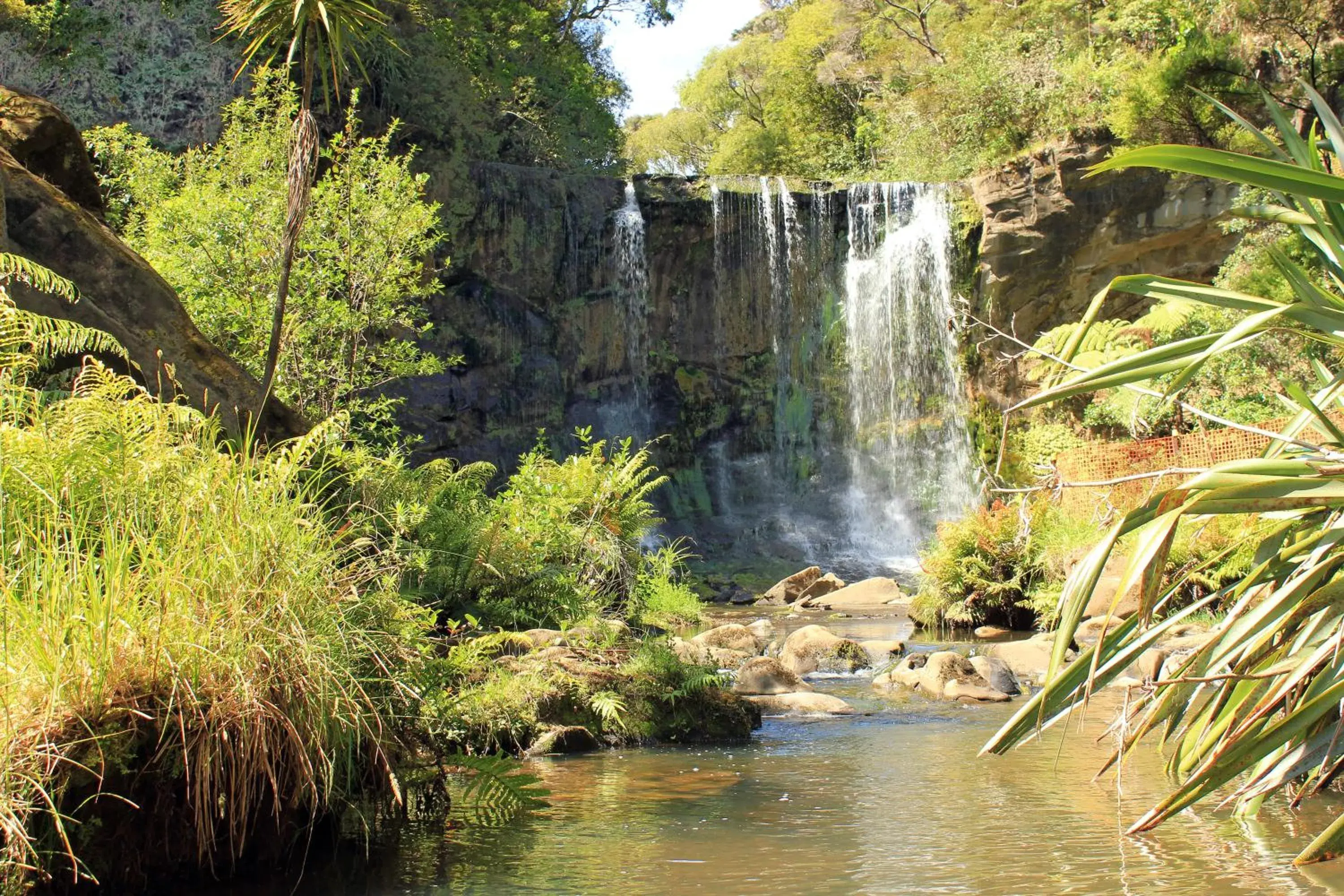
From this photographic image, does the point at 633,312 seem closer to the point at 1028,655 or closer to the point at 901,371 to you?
the point at 901,371

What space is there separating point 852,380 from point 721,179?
16.3 feet

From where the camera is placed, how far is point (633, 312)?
2428cm

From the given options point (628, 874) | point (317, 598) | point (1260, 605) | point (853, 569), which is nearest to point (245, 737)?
point (317, 598)

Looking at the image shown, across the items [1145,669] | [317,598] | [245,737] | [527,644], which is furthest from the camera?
[1145,669]

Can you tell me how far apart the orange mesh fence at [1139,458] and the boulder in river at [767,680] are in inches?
183

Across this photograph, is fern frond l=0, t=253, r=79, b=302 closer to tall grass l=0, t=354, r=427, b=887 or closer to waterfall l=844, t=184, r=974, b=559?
tall grass l=0, t=354, r=427, b=887

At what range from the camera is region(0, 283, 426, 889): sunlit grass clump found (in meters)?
3.65

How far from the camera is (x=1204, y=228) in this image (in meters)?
21.8

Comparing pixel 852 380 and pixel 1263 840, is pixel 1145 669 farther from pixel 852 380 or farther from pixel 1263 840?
pixel 852 380

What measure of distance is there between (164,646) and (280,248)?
28.9 ft

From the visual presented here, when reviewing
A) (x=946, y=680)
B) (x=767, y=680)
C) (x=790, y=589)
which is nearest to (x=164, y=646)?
(x=767, y=680)

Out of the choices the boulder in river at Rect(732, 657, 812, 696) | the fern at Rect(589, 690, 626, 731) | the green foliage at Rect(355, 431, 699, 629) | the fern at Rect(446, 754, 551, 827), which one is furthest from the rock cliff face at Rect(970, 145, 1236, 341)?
the fern at Rect(446, 754, 551, 827)

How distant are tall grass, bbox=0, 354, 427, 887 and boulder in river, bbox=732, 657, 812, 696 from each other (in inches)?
192

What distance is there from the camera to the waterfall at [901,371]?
23.5 metres
